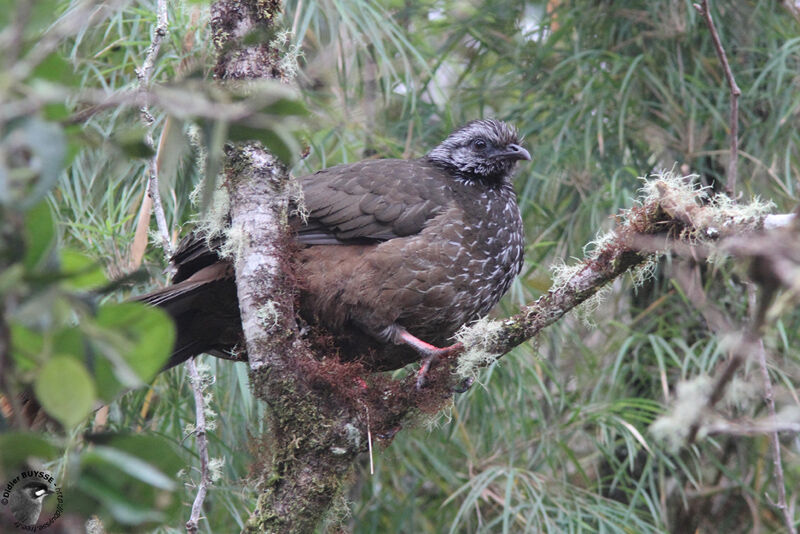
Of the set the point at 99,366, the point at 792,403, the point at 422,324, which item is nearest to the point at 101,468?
the point at 99,366

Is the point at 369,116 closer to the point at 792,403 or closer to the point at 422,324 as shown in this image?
the point at 422,324

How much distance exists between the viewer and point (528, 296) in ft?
14.7

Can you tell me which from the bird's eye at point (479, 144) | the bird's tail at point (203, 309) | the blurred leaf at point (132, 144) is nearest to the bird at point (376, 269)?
the bird's tail at point (203, 309)

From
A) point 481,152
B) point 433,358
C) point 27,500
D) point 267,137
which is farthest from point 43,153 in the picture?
point 481,152

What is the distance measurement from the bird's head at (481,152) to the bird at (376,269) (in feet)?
0.86

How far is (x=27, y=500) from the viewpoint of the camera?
6.67ft

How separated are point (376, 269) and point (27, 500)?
4.67 feet

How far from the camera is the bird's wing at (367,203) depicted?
10.4 feet

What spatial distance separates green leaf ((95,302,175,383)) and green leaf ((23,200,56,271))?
97mm

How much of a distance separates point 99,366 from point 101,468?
0.14m

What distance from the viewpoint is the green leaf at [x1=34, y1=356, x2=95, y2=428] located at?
0.89m

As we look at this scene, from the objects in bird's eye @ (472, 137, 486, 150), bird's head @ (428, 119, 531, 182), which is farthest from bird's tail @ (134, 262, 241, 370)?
bird's eye @ (472, 137, 486, 150)

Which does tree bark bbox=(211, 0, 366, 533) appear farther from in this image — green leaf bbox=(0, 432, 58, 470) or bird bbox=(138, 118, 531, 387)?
green leaf bbox=(0, 432, 58, 470)

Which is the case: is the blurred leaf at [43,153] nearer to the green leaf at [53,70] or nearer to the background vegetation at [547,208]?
the green leaf at [53,70]
